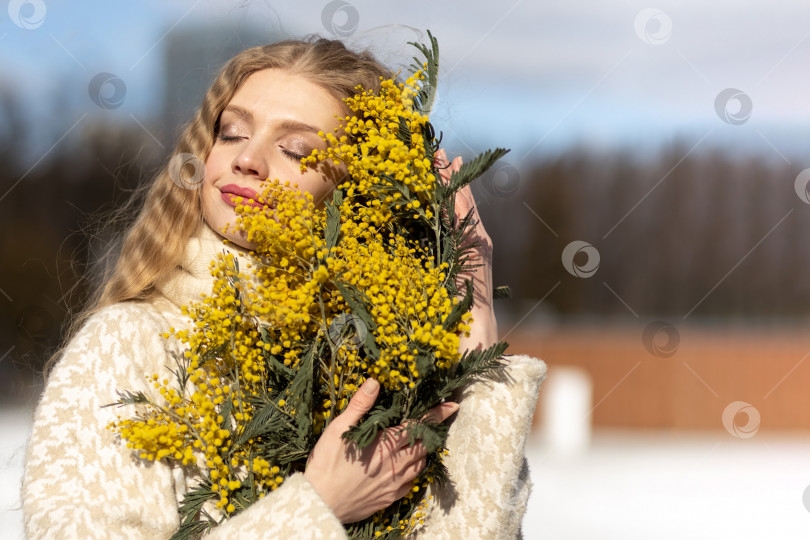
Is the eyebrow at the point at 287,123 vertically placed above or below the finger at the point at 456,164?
below

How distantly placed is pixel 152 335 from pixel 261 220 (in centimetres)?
39

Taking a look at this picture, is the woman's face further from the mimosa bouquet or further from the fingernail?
the fingernail

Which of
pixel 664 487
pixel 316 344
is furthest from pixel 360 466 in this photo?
pixel 664 487

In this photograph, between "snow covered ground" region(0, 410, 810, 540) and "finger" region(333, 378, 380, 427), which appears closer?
"finger" region(333, 378, 380, 427)

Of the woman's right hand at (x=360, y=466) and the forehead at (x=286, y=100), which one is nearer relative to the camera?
the woman's right hand at (x=360, y=466)

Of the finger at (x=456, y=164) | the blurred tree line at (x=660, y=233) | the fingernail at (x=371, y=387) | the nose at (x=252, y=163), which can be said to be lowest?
the fingernail at (x=371, y=387)

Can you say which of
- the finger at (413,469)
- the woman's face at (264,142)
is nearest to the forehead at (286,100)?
A: the woman's face at (264,142)

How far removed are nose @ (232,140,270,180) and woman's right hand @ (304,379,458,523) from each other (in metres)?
0.62

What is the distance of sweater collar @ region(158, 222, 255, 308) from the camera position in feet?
5.90

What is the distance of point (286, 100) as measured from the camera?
186 cm

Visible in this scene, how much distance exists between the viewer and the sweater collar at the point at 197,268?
1798 mm

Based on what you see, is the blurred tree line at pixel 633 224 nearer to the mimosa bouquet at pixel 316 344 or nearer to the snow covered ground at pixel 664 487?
the snow covered ground at pixel 664 487

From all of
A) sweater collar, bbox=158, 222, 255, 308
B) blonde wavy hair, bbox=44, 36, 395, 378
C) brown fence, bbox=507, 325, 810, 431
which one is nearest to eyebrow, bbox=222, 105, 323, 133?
blonde wavy hair, bbox=44, 36, 395, 378

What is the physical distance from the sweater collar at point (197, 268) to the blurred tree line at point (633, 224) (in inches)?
283
